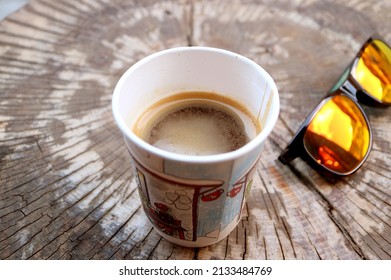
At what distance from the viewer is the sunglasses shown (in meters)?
0.78

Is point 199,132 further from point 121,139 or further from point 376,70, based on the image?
point 376,70

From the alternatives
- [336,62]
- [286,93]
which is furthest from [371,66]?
[286,93]

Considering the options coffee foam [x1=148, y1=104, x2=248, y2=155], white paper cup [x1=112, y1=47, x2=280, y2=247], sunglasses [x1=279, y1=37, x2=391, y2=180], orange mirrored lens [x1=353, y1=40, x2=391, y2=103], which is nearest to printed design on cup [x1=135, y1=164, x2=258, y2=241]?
white paper cup [x1=112, y1=47, x2=280, y2=247]

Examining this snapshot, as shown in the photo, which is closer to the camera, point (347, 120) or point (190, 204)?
point (190, 204)

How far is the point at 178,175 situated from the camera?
52cm

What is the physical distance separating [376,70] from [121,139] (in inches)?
23.6

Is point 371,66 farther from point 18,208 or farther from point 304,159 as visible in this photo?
point 18,208

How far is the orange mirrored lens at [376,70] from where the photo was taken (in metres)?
0.91

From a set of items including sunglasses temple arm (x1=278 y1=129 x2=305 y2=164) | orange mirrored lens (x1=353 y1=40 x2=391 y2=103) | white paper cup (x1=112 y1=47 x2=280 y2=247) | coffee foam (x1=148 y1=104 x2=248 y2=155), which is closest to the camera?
white paper cup (x1=112 y1=47 x2=280 y2=247)

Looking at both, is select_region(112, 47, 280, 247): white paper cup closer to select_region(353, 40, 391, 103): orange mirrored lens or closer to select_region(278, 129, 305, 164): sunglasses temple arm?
select_region(278, 129, 305, 164): sunglasses temple arm

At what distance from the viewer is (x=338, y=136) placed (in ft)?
2.68

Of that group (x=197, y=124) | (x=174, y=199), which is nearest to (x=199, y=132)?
(x=197, y=124)

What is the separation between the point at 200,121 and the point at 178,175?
0.22m

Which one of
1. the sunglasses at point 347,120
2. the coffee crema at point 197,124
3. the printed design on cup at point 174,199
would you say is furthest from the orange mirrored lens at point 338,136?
the printed design on cup at point 174,199
